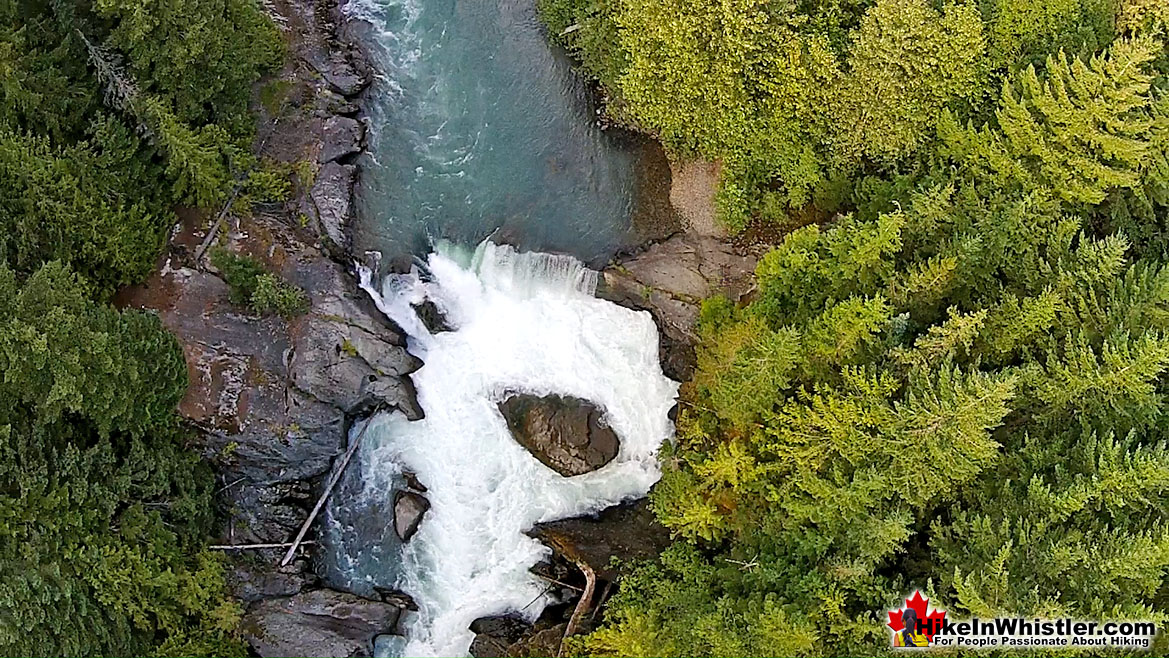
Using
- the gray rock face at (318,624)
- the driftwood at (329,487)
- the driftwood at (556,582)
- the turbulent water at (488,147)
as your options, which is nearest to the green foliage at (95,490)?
the gray rock face at (318,624)

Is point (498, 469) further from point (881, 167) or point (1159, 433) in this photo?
point (1159, 433)

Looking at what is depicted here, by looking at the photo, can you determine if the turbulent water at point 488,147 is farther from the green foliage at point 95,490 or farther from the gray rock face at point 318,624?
the gray rock face at point 318,624

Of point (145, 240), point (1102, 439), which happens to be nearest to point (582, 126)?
point (145, 240)

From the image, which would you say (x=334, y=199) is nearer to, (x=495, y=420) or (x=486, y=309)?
(x=486, y=309)

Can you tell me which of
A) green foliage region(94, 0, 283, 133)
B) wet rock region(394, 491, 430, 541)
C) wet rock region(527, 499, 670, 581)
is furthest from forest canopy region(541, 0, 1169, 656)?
Answer: green foliage region(94, 0, 283, 133)

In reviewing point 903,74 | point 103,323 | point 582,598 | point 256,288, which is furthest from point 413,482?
point 903,74

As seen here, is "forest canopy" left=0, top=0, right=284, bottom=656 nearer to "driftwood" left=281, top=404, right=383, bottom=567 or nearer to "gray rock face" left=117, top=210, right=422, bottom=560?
"gray rock face" left=117, top=210, right=422, bottom=560
